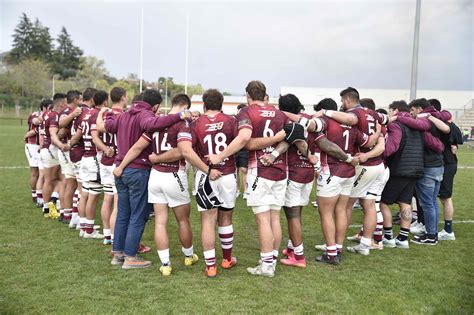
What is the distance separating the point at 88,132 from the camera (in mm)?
6801

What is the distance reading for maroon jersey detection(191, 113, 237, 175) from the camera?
511 centimetres

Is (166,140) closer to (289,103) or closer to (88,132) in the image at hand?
(289,103)

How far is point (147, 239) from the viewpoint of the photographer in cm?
714

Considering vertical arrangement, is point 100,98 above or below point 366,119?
above

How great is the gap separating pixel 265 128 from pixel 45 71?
236 ft

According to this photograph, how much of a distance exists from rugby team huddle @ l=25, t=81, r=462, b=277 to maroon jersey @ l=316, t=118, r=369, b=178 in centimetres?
1

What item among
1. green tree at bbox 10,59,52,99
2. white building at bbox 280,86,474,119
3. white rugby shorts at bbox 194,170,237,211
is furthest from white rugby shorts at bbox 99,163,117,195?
green tree at bbox 10,59,52,99

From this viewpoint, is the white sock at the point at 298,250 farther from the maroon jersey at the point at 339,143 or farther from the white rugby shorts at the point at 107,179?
the white rugby shorts at the point at 107,179

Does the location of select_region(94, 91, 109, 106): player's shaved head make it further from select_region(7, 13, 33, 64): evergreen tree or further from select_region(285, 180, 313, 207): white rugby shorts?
select_region(7, 13, 33, 64): evergreen tree

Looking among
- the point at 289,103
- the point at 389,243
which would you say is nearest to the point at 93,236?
the point at 289,103

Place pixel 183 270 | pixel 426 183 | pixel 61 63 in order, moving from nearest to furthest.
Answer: pixel 183 270 → pixel 426 183 → pixel 61 63

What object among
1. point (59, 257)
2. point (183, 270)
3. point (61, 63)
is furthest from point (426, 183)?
point (61, 63)

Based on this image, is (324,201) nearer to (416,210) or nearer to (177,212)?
(177,212)

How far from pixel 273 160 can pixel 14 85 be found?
69190 mm
